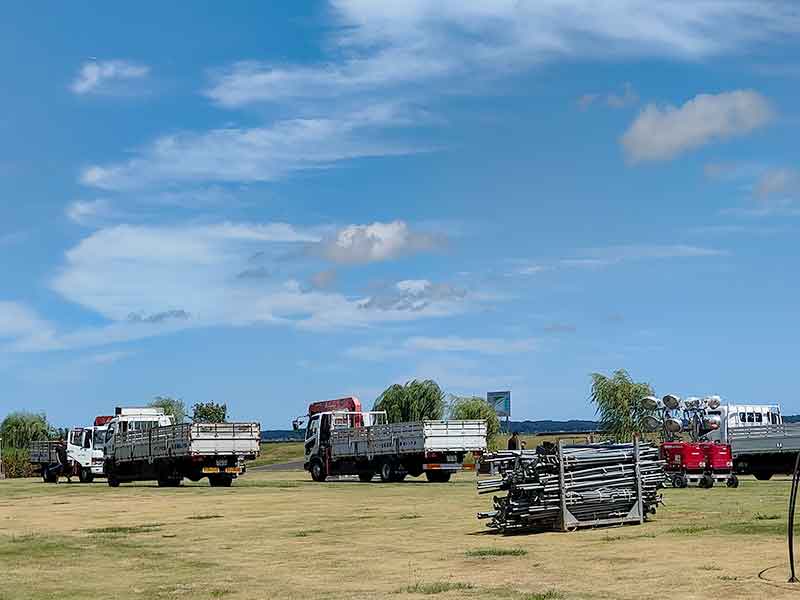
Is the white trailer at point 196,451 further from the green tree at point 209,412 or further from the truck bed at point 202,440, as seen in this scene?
the green tree at point 209,412

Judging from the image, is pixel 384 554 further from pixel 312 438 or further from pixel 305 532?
pixel 312 438

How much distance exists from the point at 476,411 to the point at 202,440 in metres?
48.1

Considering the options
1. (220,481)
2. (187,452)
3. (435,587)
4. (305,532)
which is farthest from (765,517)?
(220,481)

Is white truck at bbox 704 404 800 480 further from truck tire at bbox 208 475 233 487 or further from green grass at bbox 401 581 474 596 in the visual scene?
green grass at bbox 401 581 474 596

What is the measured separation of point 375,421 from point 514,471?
102ft

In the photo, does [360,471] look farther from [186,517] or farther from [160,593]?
[160,593]

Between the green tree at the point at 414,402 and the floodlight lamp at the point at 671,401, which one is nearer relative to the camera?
the floodlight lamp at the point at 671,401

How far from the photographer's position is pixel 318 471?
51.1m

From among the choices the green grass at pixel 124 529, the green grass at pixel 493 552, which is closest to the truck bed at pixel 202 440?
the green grass at pixel 124 529

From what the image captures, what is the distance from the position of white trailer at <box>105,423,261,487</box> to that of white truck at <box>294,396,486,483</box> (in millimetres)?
4302

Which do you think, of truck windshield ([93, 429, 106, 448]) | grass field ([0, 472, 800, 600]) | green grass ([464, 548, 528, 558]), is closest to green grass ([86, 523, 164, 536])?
grass field ([0, 472, 800, 600])

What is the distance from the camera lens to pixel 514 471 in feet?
70.5

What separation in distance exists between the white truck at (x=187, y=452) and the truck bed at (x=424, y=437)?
465cm

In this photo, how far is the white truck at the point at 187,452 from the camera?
45312 mm
